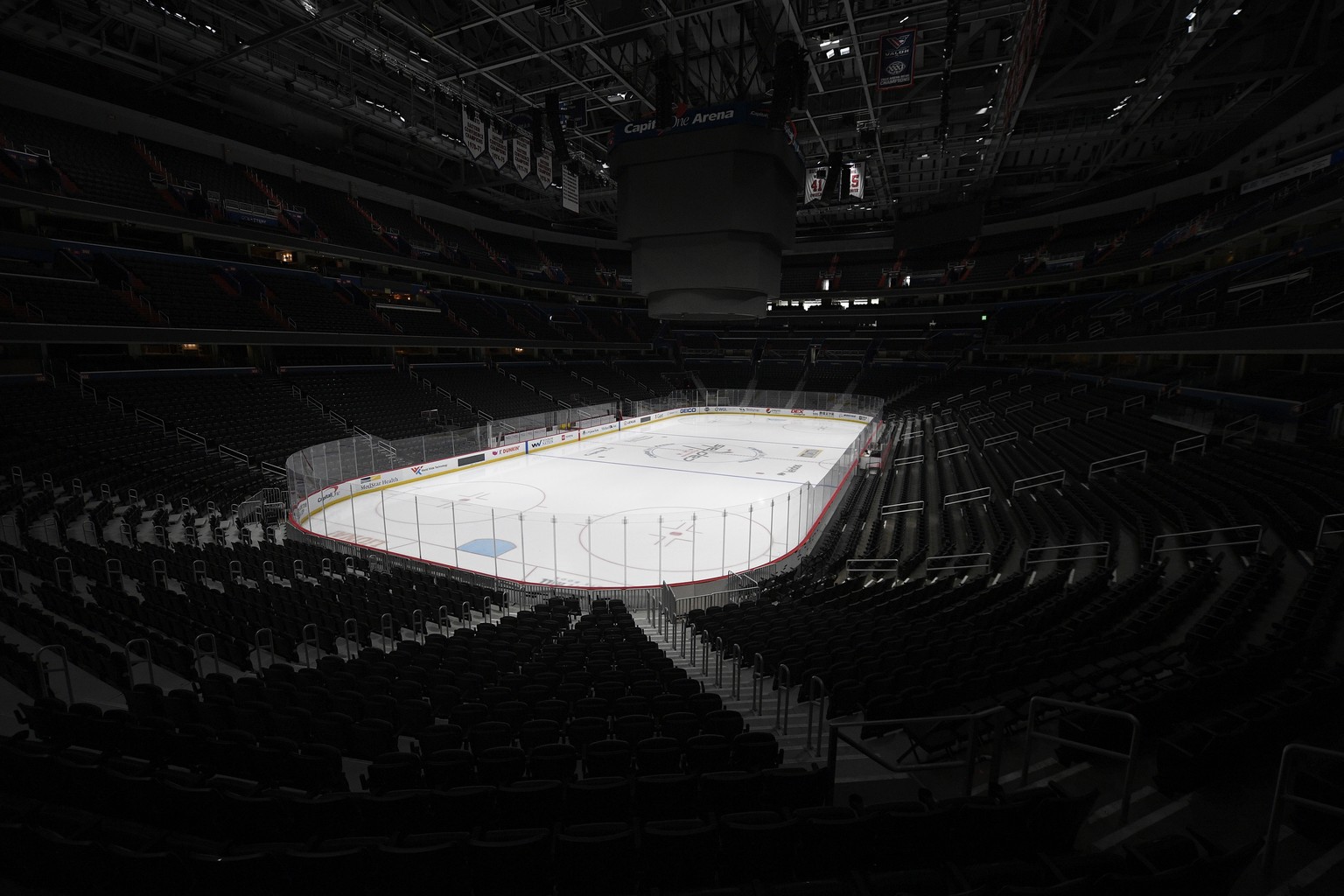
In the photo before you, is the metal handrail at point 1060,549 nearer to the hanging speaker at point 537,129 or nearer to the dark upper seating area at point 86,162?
the hanging speaker at point 537,129

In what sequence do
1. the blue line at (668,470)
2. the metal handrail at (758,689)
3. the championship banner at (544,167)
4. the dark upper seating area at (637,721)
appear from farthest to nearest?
the blue line at (668,470), the championship banner at (544,167), the metal handrail at (758,689), the dark upper seating area at (637,721)

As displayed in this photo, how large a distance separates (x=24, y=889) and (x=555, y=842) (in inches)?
109

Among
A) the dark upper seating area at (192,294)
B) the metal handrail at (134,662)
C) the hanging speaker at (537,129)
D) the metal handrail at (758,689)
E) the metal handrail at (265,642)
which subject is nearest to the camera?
the metal handrail at (134,662)

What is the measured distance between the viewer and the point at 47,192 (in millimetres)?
20750

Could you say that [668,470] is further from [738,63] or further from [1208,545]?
[1208,545]

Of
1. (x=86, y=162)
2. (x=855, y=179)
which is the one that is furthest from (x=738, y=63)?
(x=86, y=162)

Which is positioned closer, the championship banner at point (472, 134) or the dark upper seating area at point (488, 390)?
the championship banner at point (472, 134)

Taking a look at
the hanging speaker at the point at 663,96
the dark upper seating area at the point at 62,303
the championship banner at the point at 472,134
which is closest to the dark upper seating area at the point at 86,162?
the dark upper seating area at the point at 62,303

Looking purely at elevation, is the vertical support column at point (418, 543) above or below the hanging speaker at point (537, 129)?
below

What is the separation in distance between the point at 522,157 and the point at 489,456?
12926mm

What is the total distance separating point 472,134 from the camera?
17469 millimetres

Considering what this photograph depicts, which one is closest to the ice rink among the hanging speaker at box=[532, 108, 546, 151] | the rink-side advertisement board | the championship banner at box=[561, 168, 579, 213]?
the rink-side advertisement board

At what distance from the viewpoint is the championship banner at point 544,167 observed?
1923 cm

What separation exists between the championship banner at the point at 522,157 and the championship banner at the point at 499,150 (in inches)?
14.1
